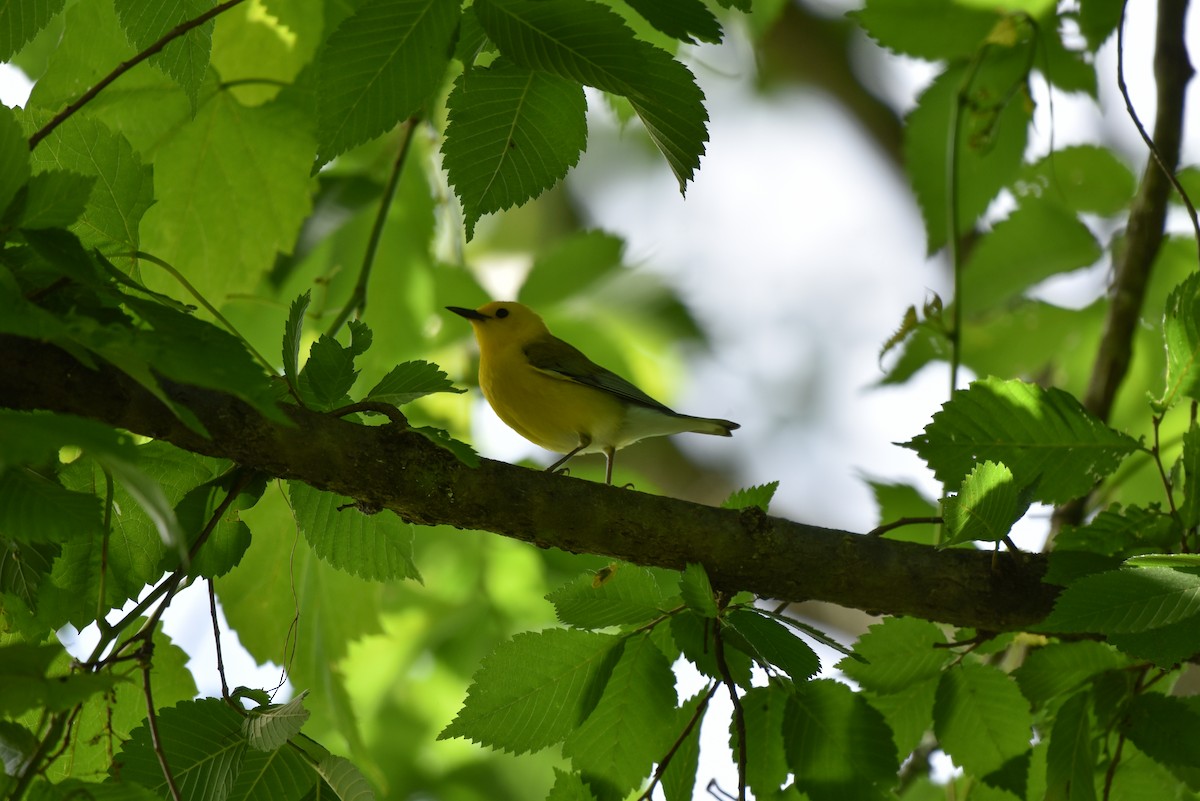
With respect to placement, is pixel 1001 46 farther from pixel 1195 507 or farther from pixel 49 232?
pixel 49 232

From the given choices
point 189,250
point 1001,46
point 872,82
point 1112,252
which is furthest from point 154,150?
point 872,82

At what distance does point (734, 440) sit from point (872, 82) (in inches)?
125

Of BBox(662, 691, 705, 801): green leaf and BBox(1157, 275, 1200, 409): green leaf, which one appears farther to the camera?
BBox(1157, 275, 1200, 409): green leaf

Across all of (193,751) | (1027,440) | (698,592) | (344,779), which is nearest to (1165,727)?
(1027,440)

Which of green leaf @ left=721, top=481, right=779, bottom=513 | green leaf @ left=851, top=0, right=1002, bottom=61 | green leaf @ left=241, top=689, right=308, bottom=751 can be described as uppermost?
green leaf @ left=851, top=0, right=1002, bottom=61

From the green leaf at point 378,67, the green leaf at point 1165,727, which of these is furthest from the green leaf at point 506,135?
the green leaf at point 1165,727

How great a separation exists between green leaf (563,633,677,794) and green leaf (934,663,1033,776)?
712 mm

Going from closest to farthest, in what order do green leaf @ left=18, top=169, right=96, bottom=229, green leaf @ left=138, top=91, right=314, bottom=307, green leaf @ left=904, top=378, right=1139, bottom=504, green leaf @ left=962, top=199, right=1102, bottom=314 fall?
green leaf @ left=18, top=169, right=96, bottom=229
green leaf @ left=904, top=378, right=1139, bottom=504
green leaf @ left=138, top=91, right=314, bottom=307
green leaf @ left=962, top=199, right=1102, bottom=314

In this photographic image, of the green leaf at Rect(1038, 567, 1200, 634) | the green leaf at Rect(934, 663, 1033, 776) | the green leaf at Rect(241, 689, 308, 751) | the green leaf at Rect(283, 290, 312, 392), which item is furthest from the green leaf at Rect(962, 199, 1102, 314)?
the green leaf at Rect(241, 689, 308, 751)

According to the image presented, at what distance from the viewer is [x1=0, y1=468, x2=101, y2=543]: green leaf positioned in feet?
5.35

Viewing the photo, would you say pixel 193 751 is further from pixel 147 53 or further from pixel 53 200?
pixel 147 53

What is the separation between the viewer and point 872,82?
795 centimetres

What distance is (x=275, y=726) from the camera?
183cm

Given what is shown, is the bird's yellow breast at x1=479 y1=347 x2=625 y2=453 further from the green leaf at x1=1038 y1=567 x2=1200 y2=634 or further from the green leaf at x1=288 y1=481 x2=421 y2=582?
the green leaf at x1=1038 y1=567 x2=1200 y2=634
